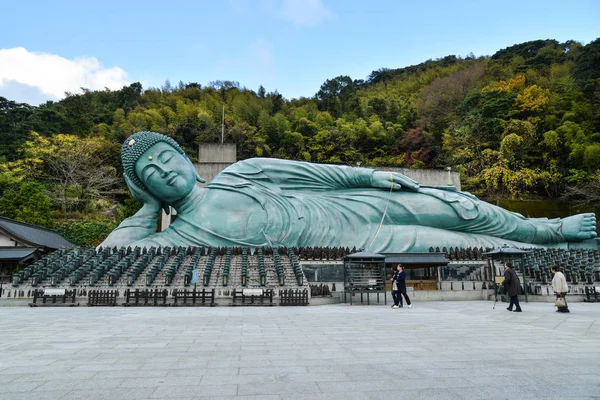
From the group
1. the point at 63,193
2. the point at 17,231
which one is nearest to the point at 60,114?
the point at 63,193

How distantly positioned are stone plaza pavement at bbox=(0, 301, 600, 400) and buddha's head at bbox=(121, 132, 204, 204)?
961cm

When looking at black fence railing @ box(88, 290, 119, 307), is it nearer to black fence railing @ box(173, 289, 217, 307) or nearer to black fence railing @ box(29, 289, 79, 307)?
black fence railing @ box(29, 289, 79, 307)

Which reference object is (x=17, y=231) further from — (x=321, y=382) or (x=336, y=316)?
(x=321, y=382)

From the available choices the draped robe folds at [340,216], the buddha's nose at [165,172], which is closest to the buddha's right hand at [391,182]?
the draped robe folds at [340,216]

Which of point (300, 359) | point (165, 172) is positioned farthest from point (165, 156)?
point (300, 359)

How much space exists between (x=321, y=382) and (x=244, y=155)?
4142 centimetres

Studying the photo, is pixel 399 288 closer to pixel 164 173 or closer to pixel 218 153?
pixel 164 173

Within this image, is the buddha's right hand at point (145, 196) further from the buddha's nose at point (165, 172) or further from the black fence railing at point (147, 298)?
the black fence railing at point (147, 298)

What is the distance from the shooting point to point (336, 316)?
28.5ft

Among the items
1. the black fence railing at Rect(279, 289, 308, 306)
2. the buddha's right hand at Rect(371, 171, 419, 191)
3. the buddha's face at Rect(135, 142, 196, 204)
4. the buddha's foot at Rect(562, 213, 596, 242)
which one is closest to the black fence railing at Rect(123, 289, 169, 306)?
the black fence railing at Rect(279, 289, 308, 306)

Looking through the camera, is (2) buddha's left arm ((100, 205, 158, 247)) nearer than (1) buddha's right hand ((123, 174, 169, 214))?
Yes

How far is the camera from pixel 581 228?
18.5 m

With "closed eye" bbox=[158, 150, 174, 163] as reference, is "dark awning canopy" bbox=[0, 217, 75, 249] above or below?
below

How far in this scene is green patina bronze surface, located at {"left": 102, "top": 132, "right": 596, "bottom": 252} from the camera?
17.1 m
